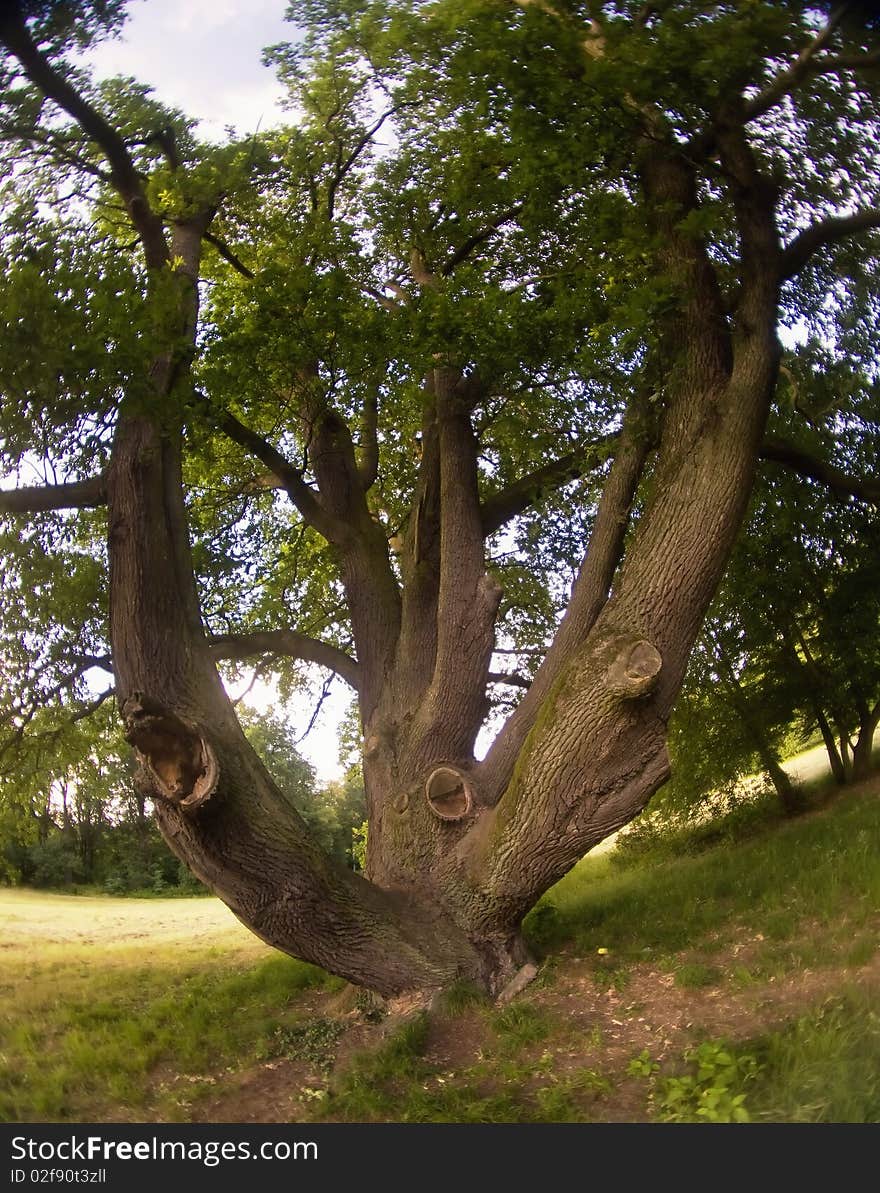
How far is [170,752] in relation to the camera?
674 centimetres

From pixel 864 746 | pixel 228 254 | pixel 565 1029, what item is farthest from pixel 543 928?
pixel 864 746

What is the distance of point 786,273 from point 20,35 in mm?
6686

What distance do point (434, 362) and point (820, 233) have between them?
12.2 ft

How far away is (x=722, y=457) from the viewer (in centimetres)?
773

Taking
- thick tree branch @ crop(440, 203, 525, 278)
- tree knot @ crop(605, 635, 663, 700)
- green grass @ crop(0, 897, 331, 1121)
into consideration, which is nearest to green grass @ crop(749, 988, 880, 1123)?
tree knot @ crop(605, 635, 663, 700)

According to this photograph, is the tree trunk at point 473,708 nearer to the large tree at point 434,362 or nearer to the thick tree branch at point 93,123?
the large tree at point 434,362

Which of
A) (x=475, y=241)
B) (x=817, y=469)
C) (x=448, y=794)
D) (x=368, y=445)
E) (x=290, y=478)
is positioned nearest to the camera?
(x=448, y=794)

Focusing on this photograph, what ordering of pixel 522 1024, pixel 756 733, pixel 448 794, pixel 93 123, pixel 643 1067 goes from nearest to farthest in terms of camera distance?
pixel 643 1067, pixel 522 1024, pixel 93 123, pixel 448 794, pixel 756 733

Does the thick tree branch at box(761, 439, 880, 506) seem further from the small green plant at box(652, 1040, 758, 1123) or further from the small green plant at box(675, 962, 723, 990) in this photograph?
the small green plant at box(652, 1040, 758, 1123)

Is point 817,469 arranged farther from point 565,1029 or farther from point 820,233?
point 565,1029

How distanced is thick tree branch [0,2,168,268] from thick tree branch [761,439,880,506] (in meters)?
6.35

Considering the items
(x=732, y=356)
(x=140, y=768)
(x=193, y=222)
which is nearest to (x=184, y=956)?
(x=140, y=768)

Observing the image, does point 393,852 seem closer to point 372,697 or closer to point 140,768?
point 372,697

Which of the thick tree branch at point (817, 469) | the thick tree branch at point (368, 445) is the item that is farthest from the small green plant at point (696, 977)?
the thick tree branch at point (368, 445)
